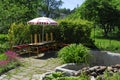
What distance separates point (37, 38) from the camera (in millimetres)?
16156

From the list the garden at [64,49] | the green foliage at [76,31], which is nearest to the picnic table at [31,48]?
the garden at [64,49]

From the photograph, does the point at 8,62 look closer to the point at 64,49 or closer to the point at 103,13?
the point at 64,49

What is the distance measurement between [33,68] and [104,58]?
3.33 m

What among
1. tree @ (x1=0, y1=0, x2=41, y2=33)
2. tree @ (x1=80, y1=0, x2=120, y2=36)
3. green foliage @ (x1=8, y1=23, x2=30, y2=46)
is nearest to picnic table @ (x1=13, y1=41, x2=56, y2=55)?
green foliage @ (x1=8, y1=23, x2=30, y2=46)

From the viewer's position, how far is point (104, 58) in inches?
482

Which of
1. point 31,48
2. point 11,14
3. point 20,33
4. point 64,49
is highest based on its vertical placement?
point 11,14

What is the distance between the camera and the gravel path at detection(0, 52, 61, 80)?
9400 mm

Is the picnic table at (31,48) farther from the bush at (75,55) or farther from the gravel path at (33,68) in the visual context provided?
the bush at (75,55)

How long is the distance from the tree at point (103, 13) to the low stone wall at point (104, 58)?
14960mm

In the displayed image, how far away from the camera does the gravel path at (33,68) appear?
370 inches

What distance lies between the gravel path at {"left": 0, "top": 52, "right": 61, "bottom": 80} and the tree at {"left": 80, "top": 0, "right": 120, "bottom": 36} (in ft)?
46.3

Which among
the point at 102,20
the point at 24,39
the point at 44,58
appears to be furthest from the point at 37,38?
the point at 102,20

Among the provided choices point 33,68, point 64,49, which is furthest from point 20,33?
point 33,68

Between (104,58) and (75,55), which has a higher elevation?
(75,55)
